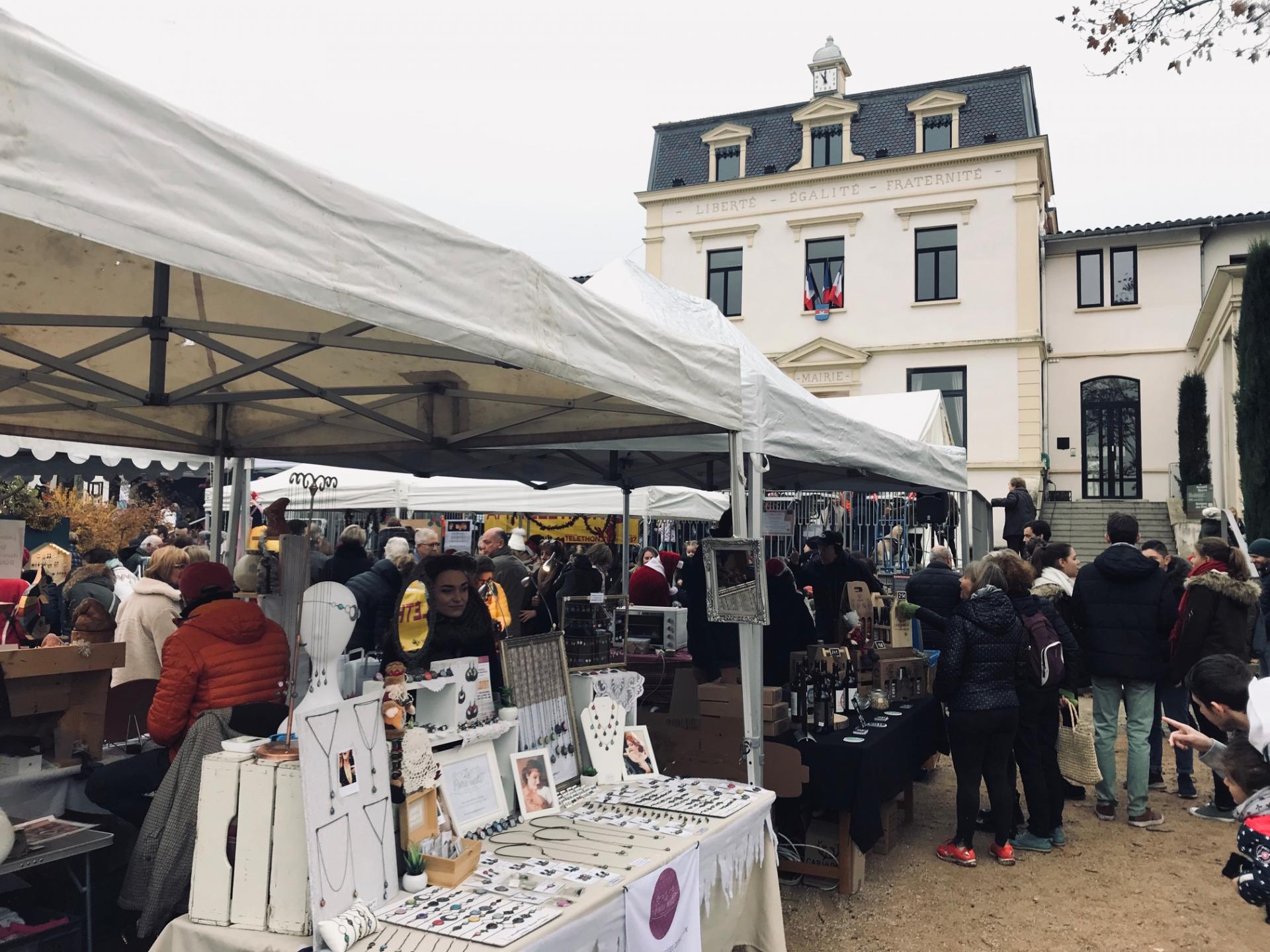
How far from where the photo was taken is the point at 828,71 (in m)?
21.0

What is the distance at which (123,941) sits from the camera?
3.04m

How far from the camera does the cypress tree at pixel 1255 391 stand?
1134cm

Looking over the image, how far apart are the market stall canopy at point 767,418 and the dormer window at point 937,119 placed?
1460cm

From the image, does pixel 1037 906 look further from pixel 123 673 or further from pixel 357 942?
pixel 123 673

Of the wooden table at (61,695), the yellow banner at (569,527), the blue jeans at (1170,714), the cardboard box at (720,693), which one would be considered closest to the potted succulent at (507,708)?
the cardboard box at (720,693)

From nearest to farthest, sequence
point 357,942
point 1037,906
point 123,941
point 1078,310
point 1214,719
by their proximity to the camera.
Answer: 1. point 357,942
2. point 1214,719
3. point 123,941
4. point 1037,906
5. point 1078,310

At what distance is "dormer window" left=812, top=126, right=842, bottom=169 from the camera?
1969cm

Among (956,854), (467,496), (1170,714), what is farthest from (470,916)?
(467,496)

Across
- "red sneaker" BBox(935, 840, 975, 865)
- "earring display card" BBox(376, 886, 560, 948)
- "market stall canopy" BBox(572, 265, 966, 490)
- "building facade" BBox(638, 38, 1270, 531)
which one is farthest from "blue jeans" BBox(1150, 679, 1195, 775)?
"building facade" BBox(638, 38, 1270, 531)

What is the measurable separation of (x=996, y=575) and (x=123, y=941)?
412 cm

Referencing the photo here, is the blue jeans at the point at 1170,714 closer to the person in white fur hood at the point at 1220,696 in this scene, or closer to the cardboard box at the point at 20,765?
the person in white fur hood at the point at 1220,696

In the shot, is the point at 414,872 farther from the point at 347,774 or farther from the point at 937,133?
the point at 937,133

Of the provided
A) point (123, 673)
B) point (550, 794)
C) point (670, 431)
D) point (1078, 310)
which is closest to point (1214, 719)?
point (550, 794)

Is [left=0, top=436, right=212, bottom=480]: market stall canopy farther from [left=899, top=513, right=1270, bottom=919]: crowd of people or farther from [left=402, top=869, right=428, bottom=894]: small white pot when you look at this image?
[left=899, top=513, right=1270, bottom=919]: crowd of people
